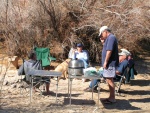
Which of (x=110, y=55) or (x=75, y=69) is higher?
(x=110, y=55)

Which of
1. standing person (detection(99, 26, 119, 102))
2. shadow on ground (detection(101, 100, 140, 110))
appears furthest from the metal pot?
shadow on ground (detection(101, 100, 140, 110))

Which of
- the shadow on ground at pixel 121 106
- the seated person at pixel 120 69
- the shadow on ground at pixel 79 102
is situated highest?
the seated person at pixel 120 69

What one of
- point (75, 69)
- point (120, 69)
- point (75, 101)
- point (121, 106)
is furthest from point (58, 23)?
point (121, 106)

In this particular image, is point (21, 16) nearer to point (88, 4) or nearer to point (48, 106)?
point (88, 4)

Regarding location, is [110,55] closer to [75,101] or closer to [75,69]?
[75,69]

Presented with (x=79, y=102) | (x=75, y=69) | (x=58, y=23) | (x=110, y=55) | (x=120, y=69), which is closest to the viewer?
(x=110, y=55)

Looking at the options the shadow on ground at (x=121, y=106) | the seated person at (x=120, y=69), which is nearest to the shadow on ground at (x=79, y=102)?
the shadow on ground at (x=121, y=106)

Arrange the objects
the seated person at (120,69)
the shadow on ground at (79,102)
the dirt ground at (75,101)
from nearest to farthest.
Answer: the dirt ground at (75,101) → the shadow on ground at (79,102) → the seated person at (120,69)

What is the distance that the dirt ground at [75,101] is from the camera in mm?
6188

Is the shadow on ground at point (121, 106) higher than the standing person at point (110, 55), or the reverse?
the standing person at point (110, 55)

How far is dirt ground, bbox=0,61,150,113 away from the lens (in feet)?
20.3

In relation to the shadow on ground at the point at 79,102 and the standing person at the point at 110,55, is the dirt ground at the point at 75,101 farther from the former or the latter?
the standing person at the point at 110,55

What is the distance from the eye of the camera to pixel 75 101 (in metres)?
6.99

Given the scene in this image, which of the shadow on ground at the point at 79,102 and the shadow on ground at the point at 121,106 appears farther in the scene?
the shadow on ground at the point at 79,102
